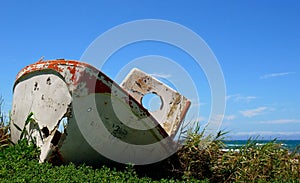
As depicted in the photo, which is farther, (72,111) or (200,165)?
(200,165)

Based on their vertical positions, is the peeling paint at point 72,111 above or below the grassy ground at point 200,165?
above

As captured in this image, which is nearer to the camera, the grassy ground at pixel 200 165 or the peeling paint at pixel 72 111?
the grassy ground at pixel 200 165

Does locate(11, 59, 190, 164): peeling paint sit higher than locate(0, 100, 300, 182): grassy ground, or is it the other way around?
locate(11, 59, 190, 164): peeling paint

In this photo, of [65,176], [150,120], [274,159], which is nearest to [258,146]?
[274,159]

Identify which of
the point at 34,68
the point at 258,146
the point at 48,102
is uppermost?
the point at 34,68

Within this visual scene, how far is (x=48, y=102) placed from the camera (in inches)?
274

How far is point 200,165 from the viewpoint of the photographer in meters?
7.84

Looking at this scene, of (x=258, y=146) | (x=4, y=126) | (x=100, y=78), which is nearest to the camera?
(x=100, y=78)

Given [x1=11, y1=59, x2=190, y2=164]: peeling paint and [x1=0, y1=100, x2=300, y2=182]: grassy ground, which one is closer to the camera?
[x1=0, y1=100, x2=300, y2=182]: grassy ground

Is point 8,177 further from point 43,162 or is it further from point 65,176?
point 43,162

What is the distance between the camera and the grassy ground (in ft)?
21.1

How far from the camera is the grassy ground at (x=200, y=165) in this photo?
645cm

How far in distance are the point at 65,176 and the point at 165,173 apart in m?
2.36

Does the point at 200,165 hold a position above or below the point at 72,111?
below
